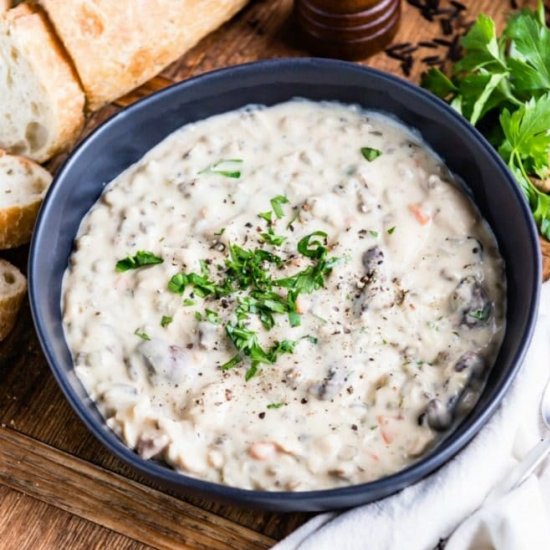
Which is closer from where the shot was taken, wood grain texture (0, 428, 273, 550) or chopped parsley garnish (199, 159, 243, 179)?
wood grain texture (0, 428, 273, 550)

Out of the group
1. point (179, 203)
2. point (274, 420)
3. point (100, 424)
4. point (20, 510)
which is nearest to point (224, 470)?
point (274, 420)

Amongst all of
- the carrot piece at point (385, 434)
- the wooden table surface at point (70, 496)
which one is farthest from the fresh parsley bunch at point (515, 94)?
the wooden table surface at point (70, 496)

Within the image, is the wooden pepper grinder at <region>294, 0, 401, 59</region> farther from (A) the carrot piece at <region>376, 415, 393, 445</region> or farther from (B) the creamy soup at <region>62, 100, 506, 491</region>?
(A) the carrot piece at <region>376, 415, 393, 445</region>

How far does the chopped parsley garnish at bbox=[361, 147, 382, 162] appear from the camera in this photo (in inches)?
142

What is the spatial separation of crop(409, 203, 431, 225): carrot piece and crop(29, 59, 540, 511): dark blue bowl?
24cm

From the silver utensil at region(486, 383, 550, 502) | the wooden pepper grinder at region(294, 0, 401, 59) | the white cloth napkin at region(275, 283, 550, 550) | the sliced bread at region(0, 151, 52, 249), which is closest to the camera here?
the white cloth napkin at region(275, 283, 550, 550)

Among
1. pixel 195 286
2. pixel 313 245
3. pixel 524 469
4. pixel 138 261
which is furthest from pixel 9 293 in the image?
pixel 524 469

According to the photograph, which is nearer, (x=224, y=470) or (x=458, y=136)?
(x=224, y=470)

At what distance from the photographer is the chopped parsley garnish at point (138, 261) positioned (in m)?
3.38

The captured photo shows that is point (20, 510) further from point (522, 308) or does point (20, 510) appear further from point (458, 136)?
point (458, 136)

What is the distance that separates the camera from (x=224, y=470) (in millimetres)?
2955

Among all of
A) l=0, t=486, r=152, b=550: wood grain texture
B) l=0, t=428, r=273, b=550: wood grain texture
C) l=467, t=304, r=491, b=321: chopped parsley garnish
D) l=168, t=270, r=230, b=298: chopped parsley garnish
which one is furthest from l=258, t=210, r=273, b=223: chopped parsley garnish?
l=0, t=486, r=152, b=550: wood grain texture

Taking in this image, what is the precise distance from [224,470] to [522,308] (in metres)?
1.09

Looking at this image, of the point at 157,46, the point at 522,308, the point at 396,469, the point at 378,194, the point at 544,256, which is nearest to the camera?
the point at 396,469
